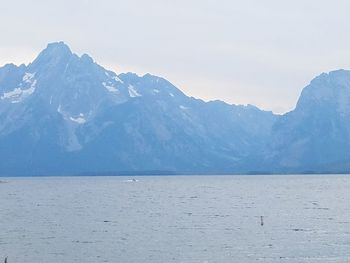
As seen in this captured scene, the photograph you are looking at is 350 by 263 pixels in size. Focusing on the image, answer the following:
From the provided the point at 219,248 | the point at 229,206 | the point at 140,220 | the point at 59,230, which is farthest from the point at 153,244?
the point at 229,206

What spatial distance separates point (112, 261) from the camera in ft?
297

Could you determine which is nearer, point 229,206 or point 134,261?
point 134,261

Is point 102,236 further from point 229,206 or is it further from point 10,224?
point 229,206

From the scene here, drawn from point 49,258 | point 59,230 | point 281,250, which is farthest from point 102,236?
point 281,250

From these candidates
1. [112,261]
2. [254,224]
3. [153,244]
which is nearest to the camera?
[112,261]

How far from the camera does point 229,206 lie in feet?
630

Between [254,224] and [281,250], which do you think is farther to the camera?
[254,224]

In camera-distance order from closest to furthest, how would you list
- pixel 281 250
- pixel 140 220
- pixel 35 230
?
pixel 281 250 → pixel 35 230 → pixel 140 220

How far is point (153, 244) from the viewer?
10594 centimetres

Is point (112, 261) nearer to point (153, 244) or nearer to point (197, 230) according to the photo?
point (153, 244)

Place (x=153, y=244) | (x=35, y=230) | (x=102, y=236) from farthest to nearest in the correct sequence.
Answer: (x=35, y=230) → (x=102, y=236) → (x=153, y=244)

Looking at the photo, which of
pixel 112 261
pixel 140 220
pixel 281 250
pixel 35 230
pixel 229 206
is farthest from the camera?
pixel 229 206

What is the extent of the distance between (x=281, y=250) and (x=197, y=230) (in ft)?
91.9

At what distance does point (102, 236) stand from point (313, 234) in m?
36.7
